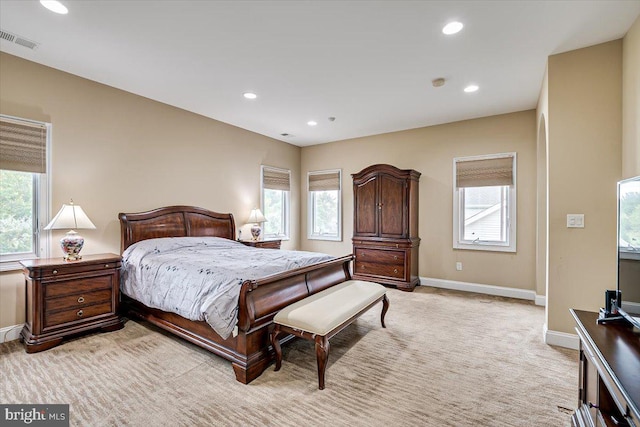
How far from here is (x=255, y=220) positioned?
17.4 ft

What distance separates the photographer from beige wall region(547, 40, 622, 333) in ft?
8.59

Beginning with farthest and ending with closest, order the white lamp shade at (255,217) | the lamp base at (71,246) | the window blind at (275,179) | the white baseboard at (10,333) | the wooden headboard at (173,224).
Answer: the window blind at (275,179)
the white lamp shade at (255,217)
the wooden headboard at (173,224)
the lamp base at (71,246)
the white baseboard at (10,333)

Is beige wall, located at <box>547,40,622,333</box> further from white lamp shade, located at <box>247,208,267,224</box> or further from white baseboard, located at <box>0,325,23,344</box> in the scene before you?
white baseboard, located at <box>0,325,23,344</box>

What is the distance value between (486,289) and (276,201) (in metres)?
4.16

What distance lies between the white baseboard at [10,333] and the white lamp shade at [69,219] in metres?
1.02

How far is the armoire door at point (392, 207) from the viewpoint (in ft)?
16.1

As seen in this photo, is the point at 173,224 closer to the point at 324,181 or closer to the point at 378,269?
the point at 324,181

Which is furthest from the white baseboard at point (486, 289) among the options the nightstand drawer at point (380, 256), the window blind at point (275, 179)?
the window blind at point (275, 179)

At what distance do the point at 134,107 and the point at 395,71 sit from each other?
332cm

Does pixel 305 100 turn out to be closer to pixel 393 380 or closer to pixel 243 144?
pixel 243 144

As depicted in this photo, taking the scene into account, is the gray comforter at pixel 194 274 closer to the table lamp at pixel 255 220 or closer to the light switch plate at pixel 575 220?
the table lamp at pixel 255 220

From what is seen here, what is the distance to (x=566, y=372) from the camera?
2.38 metres

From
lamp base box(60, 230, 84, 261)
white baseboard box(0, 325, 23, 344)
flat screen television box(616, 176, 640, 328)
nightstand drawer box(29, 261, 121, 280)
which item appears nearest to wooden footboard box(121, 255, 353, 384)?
nightstand drawer box(29, 261, 121, 280)

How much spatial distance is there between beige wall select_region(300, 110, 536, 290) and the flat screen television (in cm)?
306
